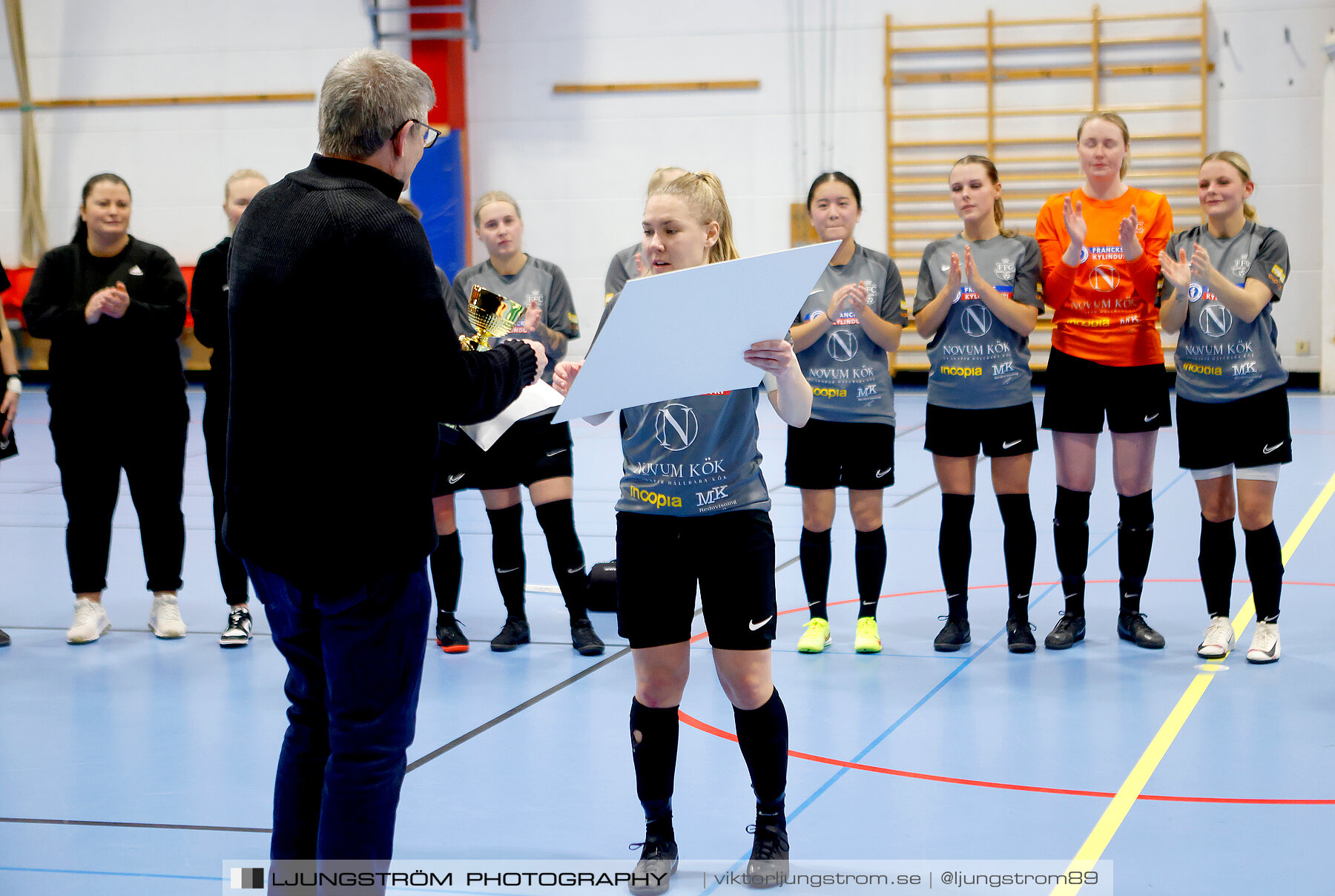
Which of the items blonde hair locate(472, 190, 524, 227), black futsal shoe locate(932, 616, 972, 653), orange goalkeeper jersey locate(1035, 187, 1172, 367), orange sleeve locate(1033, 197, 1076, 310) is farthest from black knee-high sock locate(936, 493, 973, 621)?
blonde hair locate(472, 190, 524, 227)

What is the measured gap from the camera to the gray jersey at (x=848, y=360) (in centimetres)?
432

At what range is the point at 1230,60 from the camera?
36.6ft

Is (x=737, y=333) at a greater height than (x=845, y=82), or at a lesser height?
lesser

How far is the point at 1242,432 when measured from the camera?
4.02 meters

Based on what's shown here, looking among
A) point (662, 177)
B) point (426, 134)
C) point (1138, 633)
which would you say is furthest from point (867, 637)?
point (426, 134)

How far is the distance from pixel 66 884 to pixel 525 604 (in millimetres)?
2604

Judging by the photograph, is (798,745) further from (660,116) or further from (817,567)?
(660,116)

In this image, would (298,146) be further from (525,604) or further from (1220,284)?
(1220,284)

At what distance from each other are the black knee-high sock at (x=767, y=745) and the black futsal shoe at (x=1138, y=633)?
2.11m

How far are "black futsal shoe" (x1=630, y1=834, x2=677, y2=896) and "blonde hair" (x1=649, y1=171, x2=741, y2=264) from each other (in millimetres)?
1202

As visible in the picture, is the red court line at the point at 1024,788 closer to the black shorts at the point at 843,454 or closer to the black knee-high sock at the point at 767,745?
the black knee-high sock at the point at 767,745

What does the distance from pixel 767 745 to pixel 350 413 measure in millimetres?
1122

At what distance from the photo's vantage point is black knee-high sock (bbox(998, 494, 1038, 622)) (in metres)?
4.31

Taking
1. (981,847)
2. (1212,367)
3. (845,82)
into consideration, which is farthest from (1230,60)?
(981,847)
